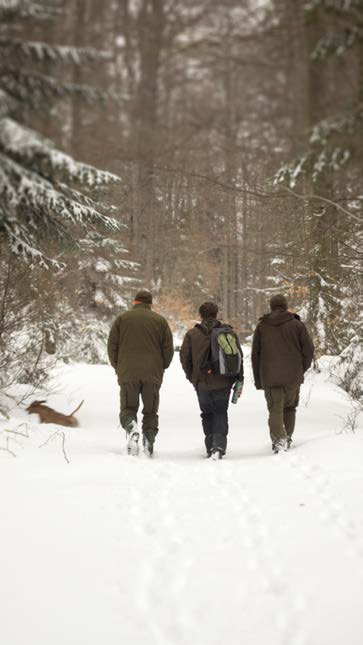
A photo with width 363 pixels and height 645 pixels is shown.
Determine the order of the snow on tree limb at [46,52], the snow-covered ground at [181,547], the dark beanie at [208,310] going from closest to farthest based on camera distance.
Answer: the snow on tree limb at [46,52], the snow-covered ground at [181,547], the dark beanie at [208,310]

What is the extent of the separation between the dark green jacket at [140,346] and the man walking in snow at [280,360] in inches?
49.0

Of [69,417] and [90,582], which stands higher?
[90,582]

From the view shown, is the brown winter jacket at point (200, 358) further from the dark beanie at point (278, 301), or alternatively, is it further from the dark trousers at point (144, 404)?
the dark beanie at point (278, 301)

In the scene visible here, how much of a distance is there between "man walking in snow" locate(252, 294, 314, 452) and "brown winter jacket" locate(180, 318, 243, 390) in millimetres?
425

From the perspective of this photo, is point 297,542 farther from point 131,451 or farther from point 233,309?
point 233,309

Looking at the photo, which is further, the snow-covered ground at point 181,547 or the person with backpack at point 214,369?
the person with backpack at point 214,369

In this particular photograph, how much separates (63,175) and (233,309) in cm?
3376

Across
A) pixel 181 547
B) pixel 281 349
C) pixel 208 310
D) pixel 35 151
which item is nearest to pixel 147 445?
pixel 208 310

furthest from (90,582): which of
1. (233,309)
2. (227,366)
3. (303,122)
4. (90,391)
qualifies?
(233,309)

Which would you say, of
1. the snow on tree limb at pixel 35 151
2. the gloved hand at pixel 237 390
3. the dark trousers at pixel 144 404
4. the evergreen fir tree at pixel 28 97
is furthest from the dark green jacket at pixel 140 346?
the evergreen fir tree at pixel 28 97

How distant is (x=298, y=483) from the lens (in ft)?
16.7

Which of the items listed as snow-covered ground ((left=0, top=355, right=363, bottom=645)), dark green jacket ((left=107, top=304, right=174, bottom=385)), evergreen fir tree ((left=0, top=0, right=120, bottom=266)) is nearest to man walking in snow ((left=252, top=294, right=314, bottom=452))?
snow-covered ground ((left=0, top=355, right=363, bottom=645))

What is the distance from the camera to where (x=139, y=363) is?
271 inches

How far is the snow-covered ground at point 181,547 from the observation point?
2.68 m
